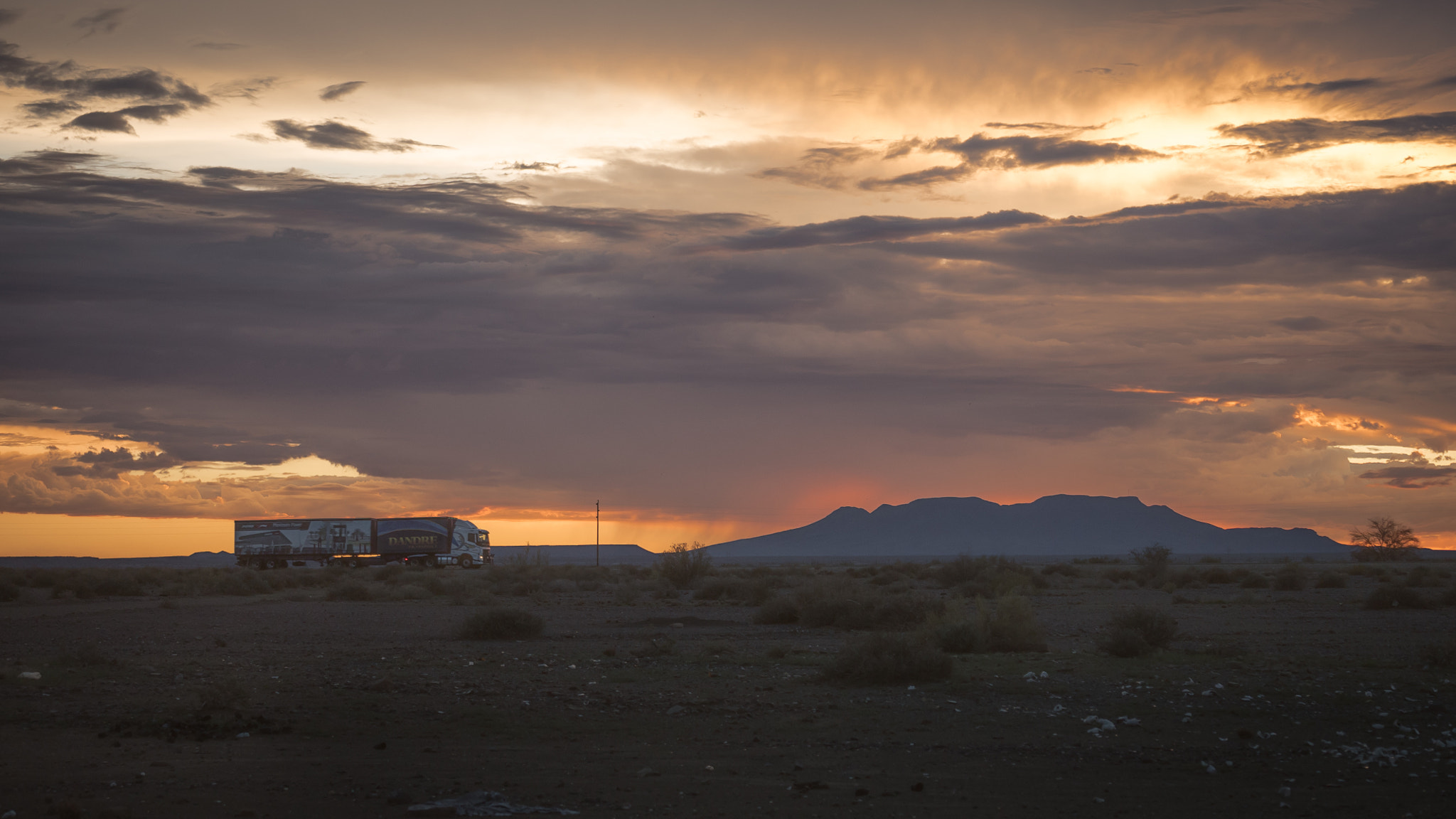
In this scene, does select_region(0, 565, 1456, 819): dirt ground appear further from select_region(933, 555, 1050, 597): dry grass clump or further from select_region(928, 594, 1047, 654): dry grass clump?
select_region(933, 555, 1050, 597): dry grass clump

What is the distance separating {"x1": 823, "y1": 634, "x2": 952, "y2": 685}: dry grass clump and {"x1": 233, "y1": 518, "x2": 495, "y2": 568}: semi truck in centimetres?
7386

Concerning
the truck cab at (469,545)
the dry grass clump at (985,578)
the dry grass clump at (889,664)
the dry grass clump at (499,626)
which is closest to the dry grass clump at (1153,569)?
the dry grass clump at (985,578)

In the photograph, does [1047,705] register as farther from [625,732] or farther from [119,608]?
[119,608]

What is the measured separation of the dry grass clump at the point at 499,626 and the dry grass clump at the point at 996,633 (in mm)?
10457

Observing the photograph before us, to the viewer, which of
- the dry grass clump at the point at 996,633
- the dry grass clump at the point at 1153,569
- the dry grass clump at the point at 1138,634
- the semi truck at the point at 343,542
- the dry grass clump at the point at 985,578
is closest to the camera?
the dry grass clump at the point at 1138,634

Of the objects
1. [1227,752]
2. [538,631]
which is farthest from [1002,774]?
[538,631]

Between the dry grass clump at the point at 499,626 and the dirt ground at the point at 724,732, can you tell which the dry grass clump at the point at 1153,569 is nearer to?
the dirt ground at the point at 724,732

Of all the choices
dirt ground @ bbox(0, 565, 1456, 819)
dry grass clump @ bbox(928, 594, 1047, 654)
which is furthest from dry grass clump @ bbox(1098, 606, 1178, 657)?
dry grass clump @ bbox(928, 594, 1047, 654)

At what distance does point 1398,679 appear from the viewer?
52.1 ft

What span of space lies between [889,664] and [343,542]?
7824cm

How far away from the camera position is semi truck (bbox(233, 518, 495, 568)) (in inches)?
3401

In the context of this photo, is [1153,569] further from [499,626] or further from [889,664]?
[889,664]

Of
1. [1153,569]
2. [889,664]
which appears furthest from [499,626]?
[1153,569]

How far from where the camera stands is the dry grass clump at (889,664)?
16.9 meters
